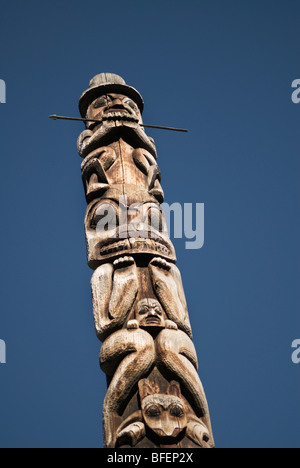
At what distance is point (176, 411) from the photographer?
14.1 ft

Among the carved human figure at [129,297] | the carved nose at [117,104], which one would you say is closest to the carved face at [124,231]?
the carved human figure at [129,297]

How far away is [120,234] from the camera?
19.3 ft

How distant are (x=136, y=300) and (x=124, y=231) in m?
0.91

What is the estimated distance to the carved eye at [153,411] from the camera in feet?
13.9

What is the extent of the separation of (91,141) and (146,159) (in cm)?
79

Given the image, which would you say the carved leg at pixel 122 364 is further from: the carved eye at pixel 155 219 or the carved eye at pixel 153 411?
the carved eye at pixel 155 219

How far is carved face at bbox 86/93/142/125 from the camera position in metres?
7.66

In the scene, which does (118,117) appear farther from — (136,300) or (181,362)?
(181,362)

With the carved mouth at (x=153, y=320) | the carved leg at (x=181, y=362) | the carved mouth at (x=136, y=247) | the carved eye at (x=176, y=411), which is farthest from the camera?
the carved mouth at (x=136, y=247)

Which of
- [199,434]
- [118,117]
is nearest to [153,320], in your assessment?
[199,434]

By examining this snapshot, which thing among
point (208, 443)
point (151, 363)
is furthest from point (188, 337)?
point (208, 443)

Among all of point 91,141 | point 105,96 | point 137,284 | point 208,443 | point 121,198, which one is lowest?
point 208,443

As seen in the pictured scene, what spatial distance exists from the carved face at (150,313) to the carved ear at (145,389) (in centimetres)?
56

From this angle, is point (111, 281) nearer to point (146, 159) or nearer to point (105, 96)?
point (146, 159)
